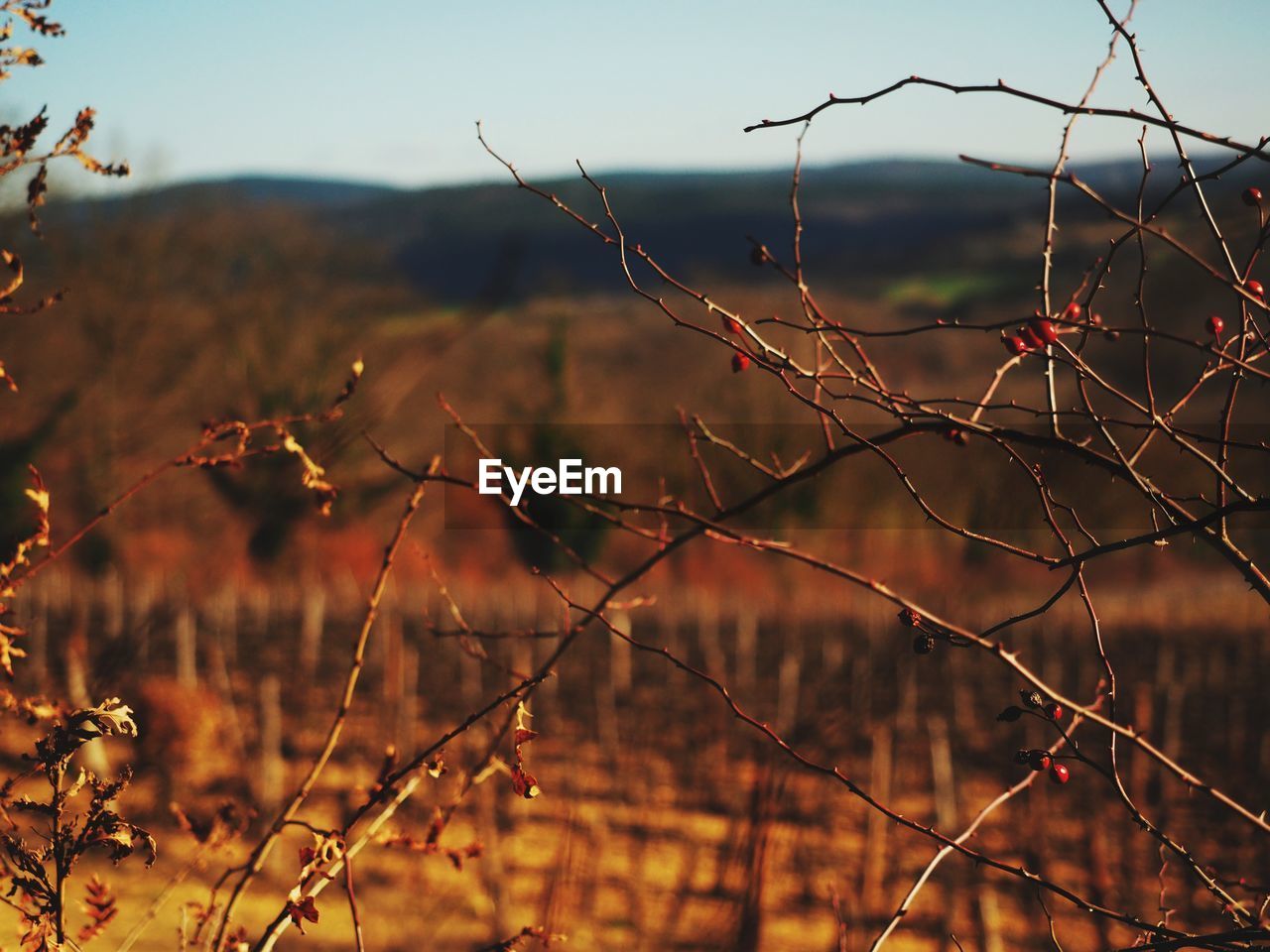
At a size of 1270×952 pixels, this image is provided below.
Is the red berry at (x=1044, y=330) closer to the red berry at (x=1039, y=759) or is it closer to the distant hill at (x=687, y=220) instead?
the red berry at (x=1039, y=759)

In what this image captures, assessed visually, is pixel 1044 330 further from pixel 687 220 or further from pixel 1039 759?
pixel 687 220

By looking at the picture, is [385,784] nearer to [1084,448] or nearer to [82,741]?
[82,741]

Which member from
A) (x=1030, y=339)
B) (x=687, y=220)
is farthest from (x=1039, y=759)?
(x=687, y=220)

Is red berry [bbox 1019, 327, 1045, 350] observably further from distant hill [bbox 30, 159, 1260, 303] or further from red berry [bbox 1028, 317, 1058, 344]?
distant hill [bbox 30, 159, 1260, 303]

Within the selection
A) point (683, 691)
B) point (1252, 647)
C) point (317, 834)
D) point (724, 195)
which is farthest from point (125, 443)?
point (724, 195)

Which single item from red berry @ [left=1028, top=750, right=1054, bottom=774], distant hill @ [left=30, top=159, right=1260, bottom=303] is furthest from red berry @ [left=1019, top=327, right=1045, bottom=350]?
distant hill @ [left=30, top=159, right=1260, bottom=303]

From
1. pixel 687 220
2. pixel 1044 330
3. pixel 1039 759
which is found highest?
pixel 687 220

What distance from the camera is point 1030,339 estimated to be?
125 centimetres

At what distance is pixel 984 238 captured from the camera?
41.6m

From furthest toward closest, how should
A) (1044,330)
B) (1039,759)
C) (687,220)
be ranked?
(687,220) < (1039,759) < (1044,330)

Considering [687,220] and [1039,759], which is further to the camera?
[687,220]

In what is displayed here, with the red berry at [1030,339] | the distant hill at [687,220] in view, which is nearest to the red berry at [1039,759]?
the red berry at [1030,339]

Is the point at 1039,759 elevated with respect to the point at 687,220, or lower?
lower

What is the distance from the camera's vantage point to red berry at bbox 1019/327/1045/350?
3.94ft
